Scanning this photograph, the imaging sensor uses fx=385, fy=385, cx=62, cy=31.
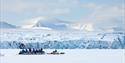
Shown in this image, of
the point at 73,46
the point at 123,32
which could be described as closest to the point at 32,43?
the point at 73,46

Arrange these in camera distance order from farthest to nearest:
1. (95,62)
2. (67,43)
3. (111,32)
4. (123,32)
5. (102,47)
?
(111,32), (123,32), (67,43), (102,47), (95,62)

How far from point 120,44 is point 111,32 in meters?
13.2

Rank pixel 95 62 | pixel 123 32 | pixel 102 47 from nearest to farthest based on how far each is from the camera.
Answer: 1. pixel 95 62
2. pixel 102 47
3. pixel 123 32

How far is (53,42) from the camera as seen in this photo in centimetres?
4178

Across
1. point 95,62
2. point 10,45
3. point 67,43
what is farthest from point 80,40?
point 95,62

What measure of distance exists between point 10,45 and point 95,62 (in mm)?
25714

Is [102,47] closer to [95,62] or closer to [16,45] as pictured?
[16,45]

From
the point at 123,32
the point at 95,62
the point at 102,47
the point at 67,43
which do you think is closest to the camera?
the point at 95,62

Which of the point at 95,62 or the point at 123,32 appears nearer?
the point at 95,62

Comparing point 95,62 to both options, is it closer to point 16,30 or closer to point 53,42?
point 53,42

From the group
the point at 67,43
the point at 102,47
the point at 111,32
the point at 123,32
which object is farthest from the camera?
the point at 111,32

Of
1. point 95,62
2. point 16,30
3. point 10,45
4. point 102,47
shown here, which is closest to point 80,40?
point 102,47

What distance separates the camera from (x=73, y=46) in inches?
1511

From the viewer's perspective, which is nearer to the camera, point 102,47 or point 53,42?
point 102,47
